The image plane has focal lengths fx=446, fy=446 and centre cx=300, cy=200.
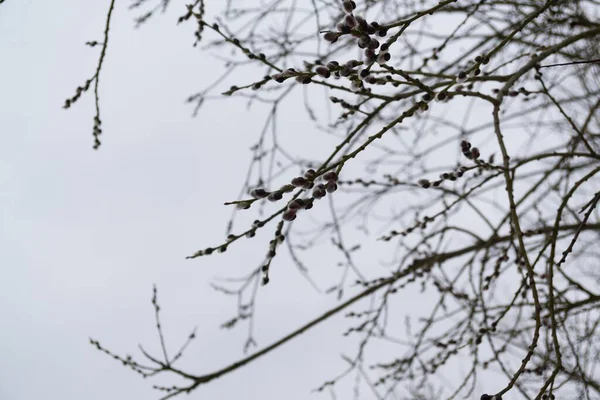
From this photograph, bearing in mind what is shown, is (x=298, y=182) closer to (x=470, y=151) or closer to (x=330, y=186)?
(x=330, y=186)

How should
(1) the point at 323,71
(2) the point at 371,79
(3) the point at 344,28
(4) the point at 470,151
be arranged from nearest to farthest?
(3) the point at 344,28 < (1) the point at 323,71 < (2) the point at 371,79 < (4) the point at 470,151

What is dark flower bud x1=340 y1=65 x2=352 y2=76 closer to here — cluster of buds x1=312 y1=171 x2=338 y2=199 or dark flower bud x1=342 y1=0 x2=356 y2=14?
dark flower bud x1=342 y1=0 x2=356 y2=14

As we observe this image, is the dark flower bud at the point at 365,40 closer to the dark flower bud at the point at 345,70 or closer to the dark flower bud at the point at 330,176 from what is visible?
the dark flower bud at the point at 345,70

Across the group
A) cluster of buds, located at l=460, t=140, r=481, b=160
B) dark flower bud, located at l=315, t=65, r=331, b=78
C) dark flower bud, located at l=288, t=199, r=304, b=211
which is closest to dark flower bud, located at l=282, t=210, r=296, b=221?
dark flower bud, located at l=288, t=199, r=304, b=211

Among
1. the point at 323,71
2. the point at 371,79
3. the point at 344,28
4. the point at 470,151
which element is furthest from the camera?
the point at 470,151

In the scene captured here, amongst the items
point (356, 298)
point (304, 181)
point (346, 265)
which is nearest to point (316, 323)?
point (356, 298)

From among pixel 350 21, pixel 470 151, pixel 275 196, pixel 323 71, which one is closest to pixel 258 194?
pixel 275 196

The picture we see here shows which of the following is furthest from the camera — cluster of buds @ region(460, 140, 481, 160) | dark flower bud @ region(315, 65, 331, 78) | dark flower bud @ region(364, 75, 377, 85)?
cluster of buds @ region(460, 140, 481, 160)

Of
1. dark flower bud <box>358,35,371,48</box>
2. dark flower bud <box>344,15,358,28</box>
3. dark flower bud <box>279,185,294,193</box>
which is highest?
dark flower bud <box>344,15,358,28</box>

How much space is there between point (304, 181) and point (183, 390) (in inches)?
58.0

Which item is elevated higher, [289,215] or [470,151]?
[470,151]

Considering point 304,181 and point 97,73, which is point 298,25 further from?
point 304,181

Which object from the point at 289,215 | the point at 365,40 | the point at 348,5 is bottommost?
the point at 289,215

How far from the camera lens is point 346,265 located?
332cm
